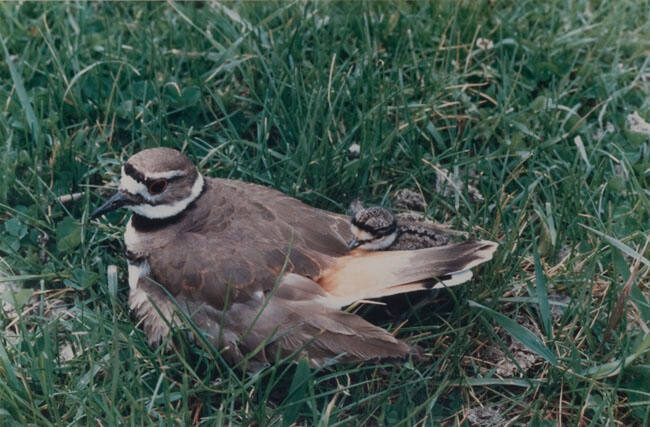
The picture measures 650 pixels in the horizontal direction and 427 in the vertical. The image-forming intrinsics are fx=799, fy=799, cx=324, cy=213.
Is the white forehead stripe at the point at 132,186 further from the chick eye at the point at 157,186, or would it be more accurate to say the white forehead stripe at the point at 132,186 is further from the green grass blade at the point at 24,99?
the green grass blade at the point at 24,99

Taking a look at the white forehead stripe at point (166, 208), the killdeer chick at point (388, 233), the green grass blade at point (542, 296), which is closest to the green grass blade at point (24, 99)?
the white forehead stripe at point (166, 208)

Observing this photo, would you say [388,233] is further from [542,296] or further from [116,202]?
[116,202]

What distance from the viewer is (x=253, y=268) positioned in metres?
4.05

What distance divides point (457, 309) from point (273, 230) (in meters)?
1.08

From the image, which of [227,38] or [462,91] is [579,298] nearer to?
[462,91]

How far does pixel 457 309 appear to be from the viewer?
14.2 ft

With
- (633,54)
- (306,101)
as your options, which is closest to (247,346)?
(306,101)

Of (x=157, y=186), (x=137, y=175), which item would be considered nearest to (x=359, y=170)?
(x=157, y=186)

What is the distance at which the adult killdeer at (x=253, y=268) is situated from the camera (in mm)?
3955

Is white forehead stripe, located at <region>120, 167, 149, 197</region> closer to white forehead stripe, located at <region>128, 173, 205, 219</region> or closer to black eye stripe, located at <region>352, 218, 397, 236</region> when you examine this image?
white forehead stripe, located at <region>128, 173, 205, 219</region>

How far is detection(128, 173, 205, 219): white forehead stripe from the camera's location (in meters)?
4.30

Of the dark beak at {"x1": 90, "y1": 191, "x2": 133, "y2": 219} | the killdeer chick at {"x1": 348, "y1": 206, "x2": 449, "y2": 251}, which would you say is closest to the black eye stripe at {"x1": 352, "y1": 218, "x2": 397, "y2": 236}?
the killdeer chick at {"x1": 348, "y1": 206, "x2": 449, "y2": 251}

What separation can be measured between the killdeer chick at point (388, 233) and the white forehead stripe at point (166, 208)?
2.93 ft

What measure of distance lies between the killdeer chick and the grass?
1.08ft
